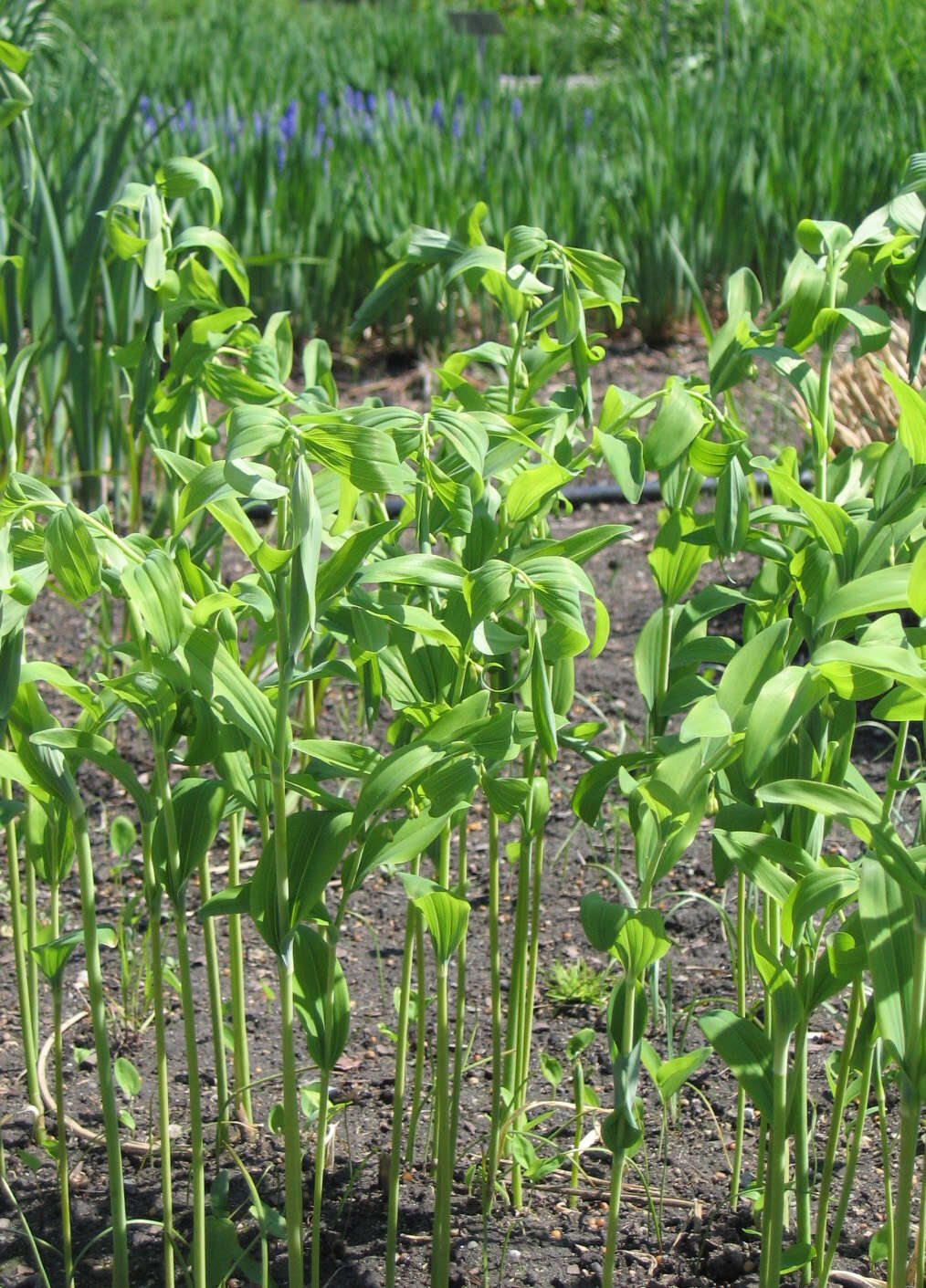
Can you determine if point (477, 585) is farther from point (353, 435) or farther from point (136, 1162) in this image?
point (136, 1162)

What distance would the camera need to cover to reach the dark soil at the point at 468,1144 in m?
1.23

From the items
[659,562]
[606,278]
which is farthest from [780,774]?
[606,278]

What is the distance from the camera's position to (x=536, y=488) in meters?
0.99

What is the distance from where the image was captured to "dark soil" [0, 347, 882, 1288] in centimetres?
123

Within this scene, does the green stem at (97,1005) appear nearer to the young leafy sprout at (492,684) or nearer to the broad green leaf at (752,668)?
the young leafy sprout at (492,684)

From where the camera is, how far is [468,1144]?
1.37 m

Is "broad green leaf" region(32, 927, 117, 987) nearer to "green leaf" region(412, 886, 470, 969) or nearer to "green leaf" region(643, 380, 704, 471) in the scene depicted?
"green leaf" region(412, 886, 470, 969)

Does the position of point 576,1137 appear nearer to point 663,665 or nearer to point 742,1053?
point 742,1053

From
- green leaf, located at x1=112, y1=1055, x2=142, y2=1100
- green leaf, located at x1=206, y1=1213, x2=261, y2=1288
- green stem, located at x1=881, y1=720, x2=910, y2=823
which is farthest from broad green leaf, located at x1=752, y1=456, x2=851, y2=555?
green leaf, located at x1=112, y1=1055, x2=142, y2=1100

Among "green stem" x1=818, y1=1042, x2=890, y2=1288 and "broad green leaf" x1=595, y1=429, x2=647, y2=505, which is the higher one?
"broad green leaf" x1=595, y1=429, x2=647, y2=505

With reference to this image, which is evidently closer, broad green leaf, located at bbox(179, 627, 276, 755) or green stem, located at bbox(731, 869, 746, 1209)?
broad green leaf, located at bbox(179, 627, 276, 755)

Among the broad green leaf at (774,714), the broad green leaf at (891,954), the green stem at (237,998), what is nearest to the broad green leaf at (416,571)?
the broad green leaf at (774,714)

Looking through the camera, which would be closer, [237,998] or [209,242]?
[209,242]

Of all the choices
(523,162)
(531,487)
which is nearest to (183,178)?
(531,487)
